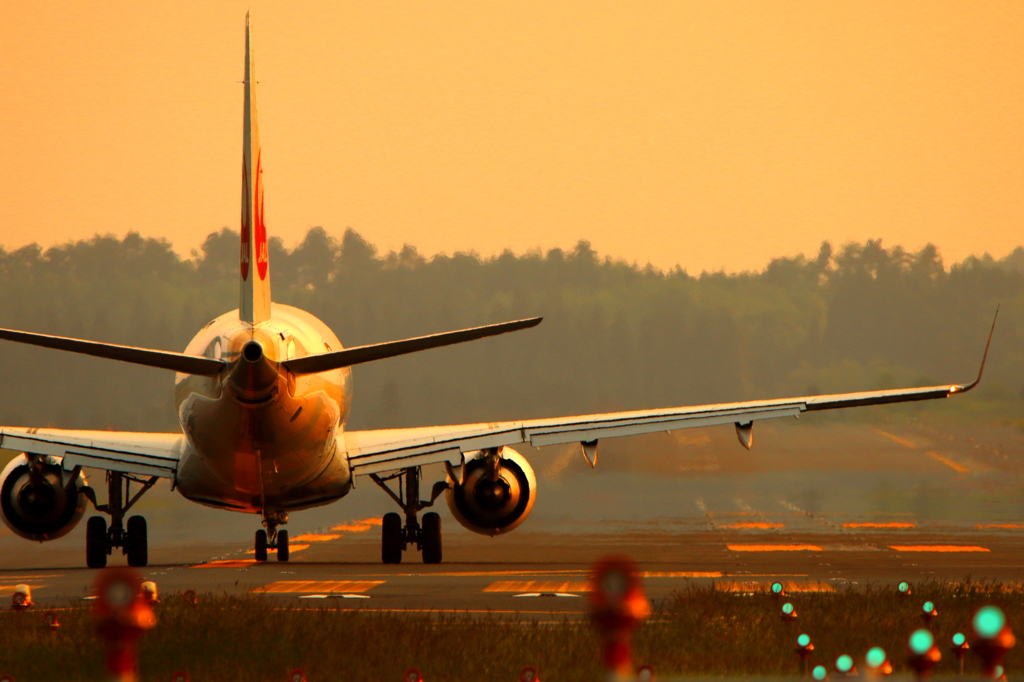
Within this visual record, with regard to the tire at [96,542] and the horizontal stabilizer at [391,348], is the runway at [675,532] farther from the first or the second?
the horizontal stabilizer at [391,348]

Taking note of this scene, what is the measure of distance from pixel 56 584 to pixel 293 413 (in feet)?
20.9

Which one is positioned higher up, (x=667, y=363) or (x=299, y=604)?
(x=667, y=363)

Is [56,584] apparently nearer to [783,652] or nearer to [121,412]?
[783,652]

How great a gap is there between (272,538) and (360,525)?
2279 cm

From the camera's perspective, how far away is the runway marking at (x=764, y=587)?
74.1 ft

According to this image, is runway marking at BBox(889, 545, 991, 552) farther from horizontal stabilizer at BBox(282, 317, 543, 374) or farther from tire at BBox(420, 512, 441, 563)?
horizontal stabilizer at BBox(282, 317, 543, 374)

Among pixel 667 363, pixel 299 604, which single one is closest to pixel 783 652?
pixel 299 604

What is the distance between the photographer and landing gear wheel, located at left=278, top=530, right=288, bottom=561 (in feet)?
105

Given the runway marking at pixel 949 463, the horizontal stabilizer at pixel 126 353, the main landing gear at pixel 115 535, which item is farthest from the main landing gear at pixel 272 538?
the runway marking at pixel 949 463

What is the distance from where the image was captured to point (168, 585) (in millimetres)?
25062

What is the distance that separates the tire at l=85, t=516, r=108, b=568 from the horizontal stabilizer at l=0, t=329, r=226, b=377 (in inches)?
364

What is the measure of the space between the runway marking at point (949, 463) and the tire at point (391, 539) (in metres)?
43.0

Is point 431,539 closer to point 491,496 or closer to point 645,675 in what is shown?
point 491,496

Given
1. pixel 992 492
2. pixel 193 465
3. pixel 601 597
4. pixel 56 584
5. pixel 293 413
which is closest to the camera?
pixel 601 597
